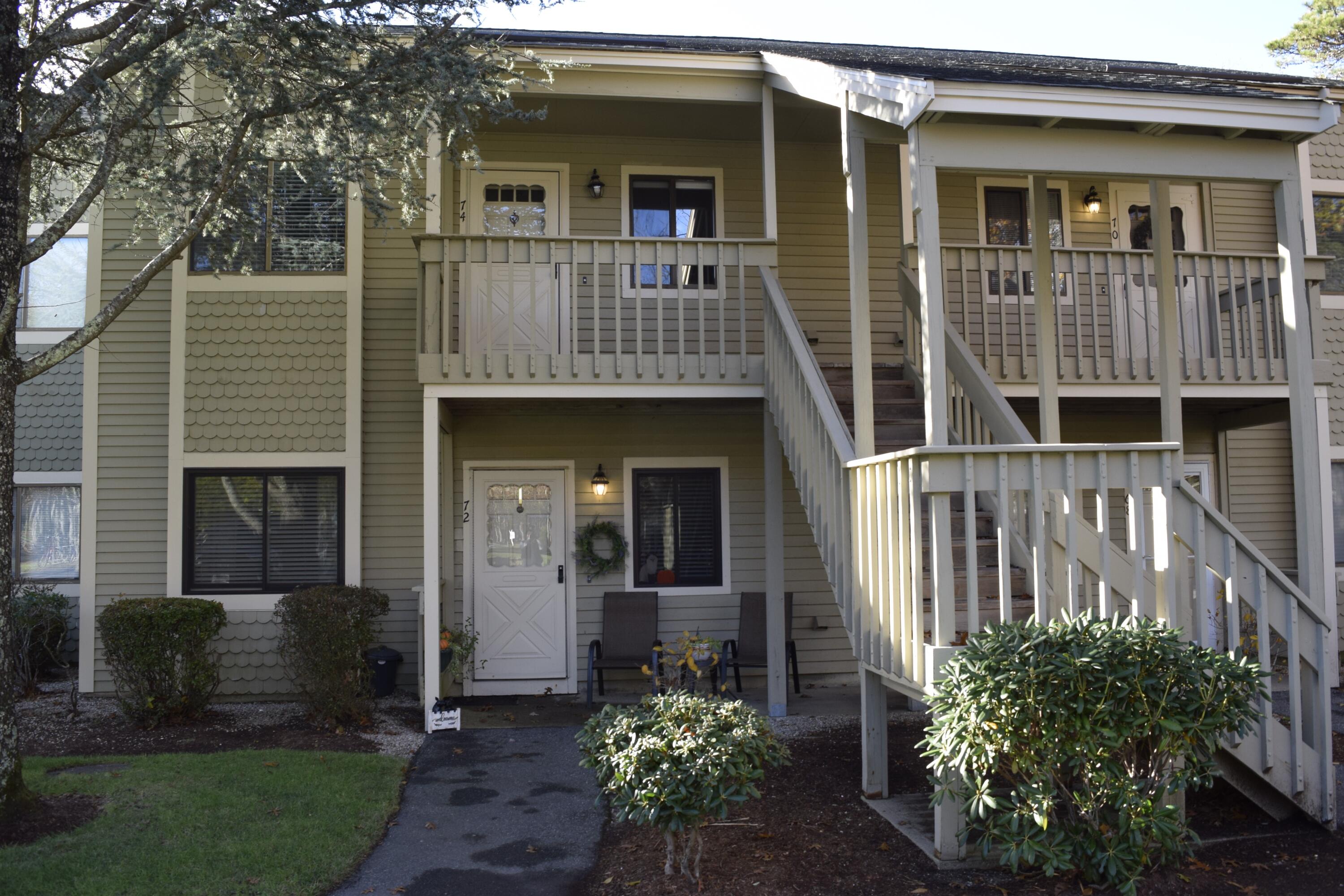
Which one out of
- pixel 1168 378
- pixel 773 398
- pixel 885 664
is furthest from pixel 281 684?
pixel 1168 378

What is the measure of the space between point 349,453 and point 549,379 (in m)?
2.31

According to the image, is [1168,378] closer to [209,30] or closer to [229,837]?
[229,837]

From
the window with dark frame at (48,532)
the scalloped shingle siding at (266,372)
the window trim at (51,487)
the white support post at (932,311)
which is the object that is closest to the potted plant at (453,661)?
the scalloped shingle siding at (266,372)

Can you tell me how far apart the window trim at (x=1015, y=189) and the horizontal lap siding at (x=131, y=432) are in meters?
7.87

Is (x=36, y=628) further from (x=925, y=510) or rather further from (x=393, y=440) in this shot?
(x=925, y=510)

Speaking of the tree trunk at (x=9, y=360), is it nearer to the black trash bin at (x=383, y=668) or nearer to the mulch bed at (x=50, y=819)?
the mulch bed at (x=50, y=819)

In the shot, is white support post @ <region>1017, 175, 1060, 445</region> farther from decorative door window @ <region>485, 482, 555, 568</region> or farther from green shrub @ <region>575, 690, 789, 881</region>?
decorative door window @ <region>485, 482, 555, 568</region>

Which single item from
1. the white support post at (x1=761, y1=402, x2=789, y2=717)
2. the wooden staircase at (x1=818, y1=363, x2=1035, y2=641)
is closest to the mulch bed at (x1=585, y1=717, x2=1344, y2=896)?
the wooden staircase at (x1=818, y1=363, x2=1035, y2=641)

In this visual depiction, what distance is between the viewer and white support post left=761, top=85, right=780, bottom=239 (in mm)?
8172

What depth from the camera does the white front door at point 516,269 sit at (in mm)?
7898

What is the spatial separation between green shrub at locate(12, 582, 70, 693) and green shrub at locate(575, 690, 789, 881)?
6482mm

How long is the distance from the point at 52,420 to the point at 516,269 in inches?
186

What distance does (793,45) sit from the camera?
35.9ft

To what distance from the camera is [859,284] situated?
19.4 feet
